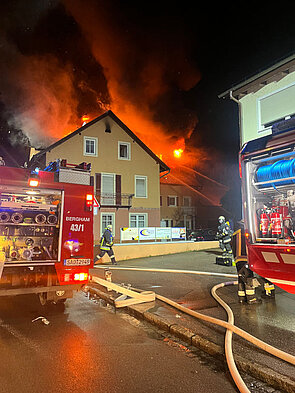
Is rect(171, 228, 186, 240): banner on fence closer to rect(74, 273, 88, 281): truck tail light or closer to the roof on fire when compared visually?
the roof on fire

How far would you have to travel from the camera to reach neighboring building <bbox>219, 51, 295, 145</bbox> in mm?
8648

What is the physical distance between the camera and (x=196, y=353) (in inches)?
143

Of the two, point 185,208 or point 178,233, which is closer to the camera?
point 178,233

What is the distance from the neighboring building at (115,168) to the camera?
69.5ft

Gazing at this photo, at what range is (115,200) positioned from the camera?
21781 mm

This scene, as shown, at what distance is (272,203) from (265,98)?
6.71 m

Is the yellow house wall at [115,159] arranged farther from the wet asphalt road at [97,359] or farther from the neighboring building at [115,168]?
the wet asphalt road at [97,359]

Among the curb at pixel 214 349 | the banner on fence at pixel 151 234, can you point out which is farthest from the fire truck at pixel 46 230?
the banner on fence at pixel 151 234

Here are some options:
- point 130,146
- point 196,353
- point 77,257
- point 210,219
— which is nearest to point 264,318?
point 196,353

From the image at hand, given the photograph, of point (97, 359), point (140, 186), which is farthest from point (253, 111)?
point (140, 186)

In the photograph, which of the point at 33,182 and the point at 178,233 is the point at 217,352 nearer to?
the point at 33,182

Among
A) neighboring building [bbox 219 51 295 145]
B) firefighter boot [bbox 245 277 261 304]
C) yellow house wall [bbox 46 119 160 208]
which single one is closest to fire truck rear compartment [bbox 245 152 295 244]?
firefighter boot [bbox 245 277 261 304]

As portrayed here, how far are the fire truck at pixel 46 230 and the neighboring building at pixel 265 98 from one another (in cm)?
583

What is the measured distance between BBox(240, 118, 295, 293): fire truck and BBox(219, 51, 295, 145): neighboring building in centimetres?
399
